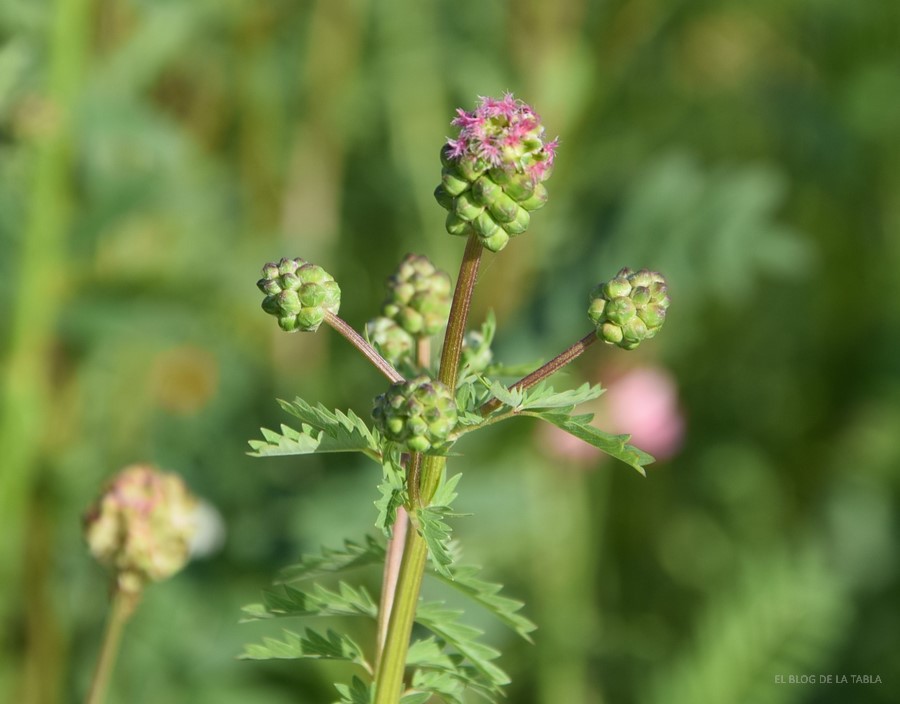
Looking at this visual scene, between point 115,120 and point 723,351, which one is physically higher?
point 723,351

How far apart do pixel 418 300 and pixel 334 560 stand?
248 mm

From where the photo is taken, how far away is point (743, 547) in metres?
2.91

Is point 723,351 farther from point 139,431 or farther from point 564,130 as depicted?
point 139,431

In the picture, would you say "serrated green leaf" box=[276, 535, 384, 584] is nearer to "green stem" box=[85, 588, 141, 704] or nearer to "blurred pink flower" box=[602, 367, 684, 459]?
"green stem" box=[85, 588, 141, 704]

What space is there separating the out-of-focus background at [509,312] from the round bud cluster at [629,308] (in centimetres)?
99

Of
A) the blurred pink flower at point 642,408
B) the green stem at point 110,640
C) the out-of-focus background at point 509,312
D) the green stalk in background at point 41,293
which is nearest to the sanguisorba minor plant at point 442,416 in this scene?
the green stem at point 110,640

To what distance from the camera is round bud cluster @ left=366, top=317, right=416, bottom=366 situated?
3.47 ft

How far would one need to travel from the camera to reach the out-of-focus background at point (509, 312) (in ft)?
7.17

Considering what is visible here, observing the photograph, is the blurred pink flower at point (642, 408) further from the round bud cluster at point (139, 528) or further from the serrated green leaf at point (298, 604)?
the serrated green leaf at point (298, 604)

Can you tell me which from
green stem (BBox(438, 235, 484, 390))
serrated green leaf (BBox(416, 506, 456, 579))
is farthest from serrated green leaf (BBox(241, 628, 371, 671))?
green stem (BBox(438, 235, 484, 390))

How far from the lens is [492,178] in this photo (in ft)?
2.67

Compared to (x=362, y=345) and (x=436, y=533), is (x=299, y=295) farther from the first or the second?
(x=436, y=533)

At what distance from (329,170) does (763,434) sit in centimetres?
145

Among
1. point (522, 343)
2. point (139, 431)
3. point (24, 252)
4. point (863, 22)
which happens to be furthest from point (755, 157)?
point (24, 252)
